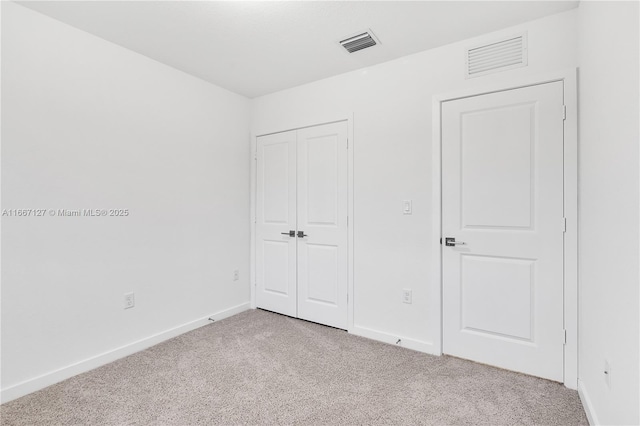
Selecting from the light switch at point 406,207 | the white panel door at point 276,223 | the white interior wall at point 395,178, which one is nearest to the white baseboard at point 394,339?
the white interior wall at point 395,178

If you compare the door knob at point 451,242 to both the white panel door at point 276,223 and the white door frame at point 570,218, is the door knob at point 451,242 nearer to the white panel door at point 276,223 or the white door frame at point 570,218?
the white door frame at point 570,218

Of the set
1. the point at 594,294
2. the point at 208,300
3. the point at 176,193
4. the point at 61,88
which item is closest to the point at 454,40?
the point at 594,294

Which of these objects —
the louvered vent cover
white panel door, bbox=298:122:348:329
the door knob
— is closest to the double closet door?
white panel door, bbox=298:122:348:329

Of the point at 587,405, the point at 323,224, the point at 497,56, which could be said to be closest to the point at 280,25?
the point at 497,56

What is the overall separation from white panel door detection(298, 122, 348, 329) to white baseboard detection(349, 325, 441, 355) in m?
0.18

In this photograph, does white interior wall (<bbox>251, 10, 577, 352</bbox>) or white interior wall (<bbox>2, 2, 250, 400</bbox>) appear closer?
white interior wall (<bbox>2, 2, 250, 400</bbox>)

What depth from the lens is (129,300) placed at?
259cm

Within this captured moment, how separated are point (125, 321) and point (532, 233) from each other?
3.15m

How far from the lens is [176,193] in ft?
9.62

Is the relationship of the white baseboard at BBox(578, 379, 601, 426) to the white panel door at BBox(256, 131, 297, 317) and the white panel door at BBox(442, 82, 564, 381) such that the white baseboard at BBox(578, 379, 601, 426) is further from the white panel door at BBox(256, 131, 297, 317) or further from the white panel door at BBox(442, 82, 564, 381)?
the white panel door at BBox(256, 131, 297, 317)

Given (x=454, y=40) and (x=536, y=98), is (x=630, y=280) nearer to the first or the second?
(x=536, y=98)

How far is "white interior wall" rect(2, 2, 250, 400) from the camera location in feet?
6.59

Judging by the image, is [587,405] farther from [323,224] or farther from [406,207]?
[323,224]

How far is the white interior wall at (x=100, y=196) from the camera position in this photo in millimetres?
2008
